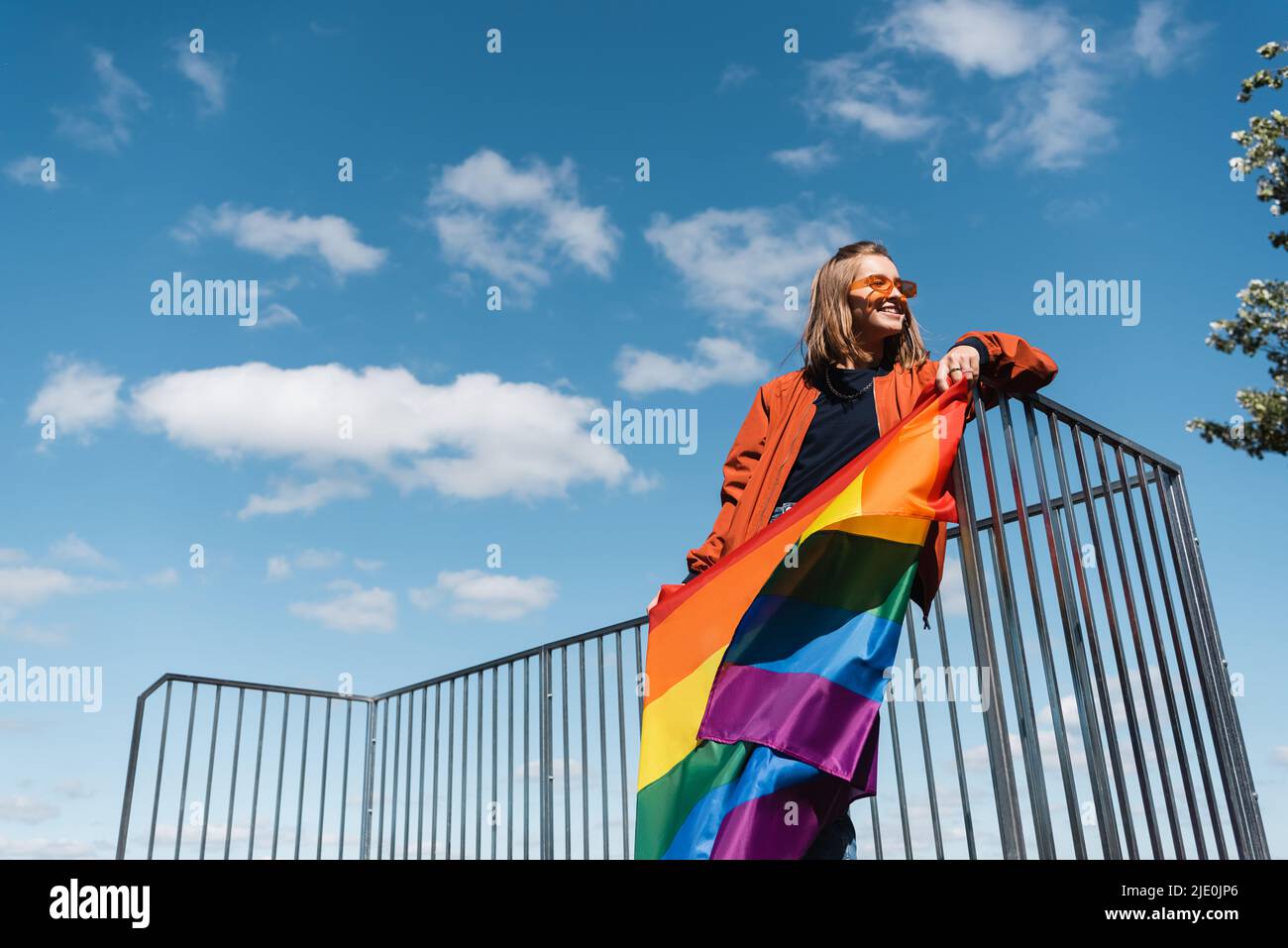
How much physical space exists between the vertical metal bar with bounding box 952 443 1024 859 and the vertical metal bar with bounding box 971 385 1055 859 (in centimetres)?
4

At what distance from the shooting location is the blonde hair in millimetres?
3385

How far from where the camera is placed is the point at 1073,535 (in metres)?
2.77

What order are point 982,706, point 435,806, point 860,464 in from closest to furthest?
point 982,706 → point 860,464 → point 435,806

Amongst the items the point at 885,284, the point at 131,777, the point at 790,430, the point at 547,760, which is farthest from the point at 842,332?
the point at 131,777

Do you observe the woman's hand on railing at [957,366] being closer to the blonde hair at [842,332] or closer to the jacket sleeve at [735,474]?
the blonde hair at [842,332]

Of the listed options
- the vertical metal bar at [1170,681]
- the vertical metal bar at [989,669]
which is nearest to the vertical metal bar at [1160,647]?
the vertical metal bar at [1170,681]

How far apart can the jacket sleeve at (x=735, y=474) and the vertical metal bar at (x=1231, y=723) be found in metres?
1.47

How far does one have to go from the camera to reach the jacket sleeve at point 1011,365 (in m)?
2.76

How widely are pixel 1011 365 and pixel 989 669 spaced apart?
901mm
